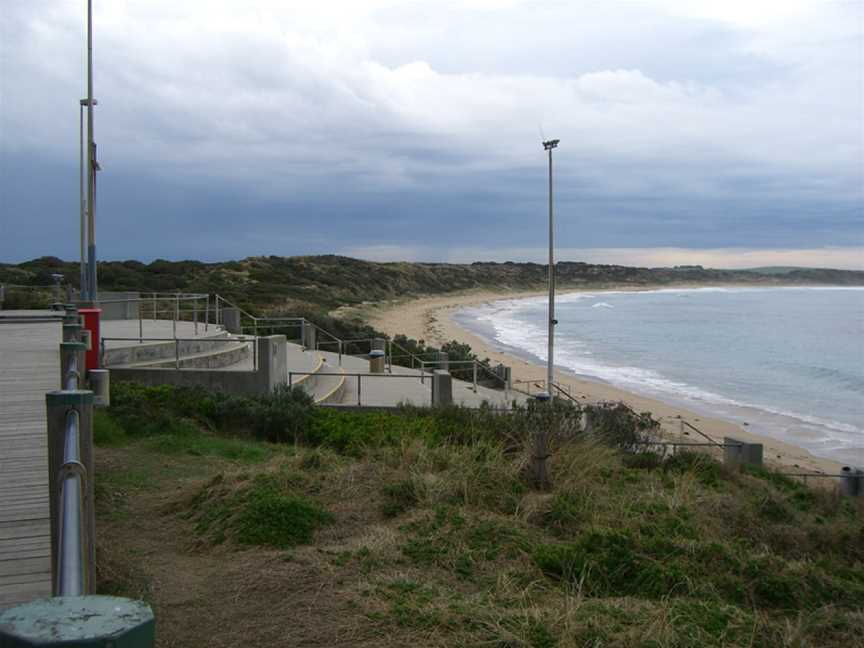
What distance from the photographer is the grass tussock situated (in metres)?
5.29

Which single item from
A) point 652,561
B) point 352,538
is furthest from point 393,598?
point 652,561

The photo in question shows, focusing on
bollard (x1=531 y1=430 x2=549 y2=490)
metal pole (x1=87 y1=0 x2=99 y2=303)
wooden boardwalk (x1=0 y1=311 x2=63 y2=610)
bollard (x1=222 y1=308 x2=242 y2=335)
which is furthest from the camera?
bollard (x1=222 y1=308 x2=242 y2=335)

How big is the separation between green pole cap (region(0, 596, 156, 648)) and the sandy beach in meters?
18.9

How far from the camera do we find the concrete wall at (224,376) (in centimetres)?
1614

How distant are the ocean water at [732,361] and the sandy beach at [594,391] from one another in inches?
45.5

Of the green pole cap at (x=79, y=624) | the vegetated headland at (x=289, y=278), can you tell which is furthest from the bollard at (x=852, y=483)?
the vegetated headland at (x=289, y=278)

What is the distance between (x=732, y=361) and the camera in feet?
153

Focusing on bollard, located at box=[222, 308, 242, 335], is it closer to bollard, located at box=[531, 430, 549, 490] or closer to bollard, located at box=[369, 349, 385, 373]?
bollard, located at box=[369, 349, 385, 373]

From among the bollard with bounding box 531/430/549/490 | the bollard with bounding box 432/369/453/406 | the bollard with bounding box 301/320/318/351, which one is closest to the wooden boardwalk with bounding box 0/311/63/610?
the bollard with bounding box 531/430/549/490

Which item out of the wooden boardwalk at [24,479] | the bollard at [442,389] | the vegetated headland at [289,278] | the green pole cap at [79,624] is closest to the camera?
the green pole cap at [79,624]

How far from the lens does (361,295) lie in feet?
290

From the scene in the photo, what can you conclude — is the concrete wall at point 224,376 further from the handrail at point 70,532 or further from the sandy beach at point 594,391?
the handrail at point 70,532

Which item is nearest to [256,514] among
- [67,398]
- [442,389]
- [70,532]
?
[67,398]

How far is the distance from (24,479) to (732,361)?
147ft
